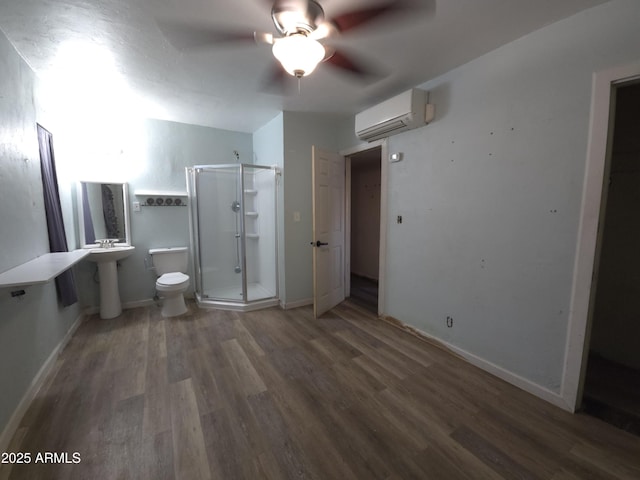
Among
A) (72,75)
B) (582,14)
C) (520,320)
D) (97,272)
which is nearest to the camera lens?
(582,14)

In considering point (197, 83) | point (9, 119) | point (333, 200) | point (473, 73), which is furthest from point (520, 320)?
point (9, 119)

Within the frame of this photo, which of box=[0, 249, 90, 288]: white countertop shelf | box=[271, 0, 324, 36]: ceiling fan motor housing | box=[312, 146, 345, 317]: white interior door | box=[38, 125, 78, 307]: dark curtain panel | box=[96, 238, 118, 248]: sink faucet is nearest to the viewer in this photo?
box=[271, 0, 324, 36]: ceiling fan motor housing

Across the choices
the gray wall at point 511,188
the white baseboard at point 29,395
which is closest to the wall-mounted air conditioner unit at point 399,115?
the gray wall at point 511,188

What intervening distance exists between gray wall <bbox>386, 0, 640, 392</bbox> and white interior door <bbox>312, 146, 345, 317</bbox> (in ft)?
3.09

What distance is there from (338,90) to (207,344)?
2747mm

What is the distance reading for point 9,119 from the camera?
1630 mm

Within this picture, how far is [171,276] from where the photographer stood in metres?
3.13

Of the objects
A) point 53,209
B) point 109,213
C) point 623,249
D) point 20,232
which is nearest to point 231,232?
point 109,213

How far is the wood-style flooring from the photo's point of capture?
49.1 inches

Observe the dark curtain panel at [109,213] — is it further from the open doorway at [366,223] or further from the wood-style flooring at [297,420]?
the open doorway at [366,223]

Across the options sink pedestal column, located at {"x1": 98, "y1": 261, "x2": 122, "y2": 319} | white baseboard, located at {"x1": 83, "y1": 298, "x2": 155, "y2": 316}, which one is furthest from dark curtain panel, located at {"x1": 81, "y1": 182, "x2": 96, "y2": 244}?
white baseboard, located at {"x1": 83, "y1": 298, "x2": 155, "y2": 316}

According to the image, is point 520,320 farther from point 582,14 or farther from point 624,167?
point 582,14

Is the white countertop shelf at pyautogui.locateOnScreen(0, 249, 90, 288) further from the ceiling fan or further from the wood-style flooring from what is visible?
the ceiling fan

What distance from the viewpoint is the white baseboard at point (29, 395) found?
1.34m
